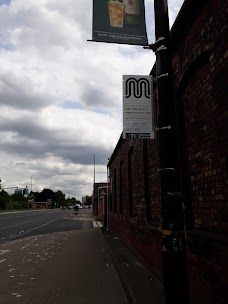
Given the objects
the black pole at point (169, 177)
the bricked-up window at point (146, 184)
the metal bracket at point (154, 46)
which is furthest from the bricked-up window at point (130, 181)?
the black pole at point (169, 177)

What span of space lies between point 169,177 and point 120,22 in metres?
2.01

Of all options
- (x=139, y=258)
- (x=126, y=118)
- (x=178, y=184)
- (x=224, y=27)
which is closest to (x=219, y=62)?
(x=224, y=27)

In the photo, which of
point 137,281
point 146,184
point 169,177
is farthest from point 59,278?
point 169,177

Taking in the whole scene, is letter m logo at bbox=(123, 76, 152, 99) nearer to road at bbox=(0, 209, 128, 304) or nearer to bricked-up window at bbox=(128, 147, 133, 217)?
road at bbox=(0, 209, 128, 304)

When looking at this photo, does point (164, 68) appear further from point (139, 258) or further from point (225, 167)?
point (139, 258)

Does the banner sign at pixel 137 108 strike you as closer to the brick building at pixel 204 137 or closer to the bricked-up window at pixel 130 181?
→ the brick building at pixel 204 137

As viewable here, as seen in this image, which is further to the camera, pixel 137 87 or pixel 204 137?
pixel 204 137

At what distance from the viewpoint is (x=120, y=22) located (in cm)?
464

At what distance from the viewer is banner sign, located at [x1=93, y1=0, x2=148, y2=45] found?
15.2 ft

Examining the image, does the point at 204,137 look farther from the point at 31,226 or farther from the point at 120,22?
the point at 31,226

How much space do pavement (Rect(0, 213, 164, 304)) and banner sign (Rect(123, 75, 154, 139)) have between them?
379 centimetres

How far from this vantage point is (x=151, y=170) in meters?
10.7

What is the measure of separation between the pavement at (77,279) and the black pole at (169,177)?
3389mm

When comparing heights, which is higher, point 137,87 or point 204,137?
point 137,87
